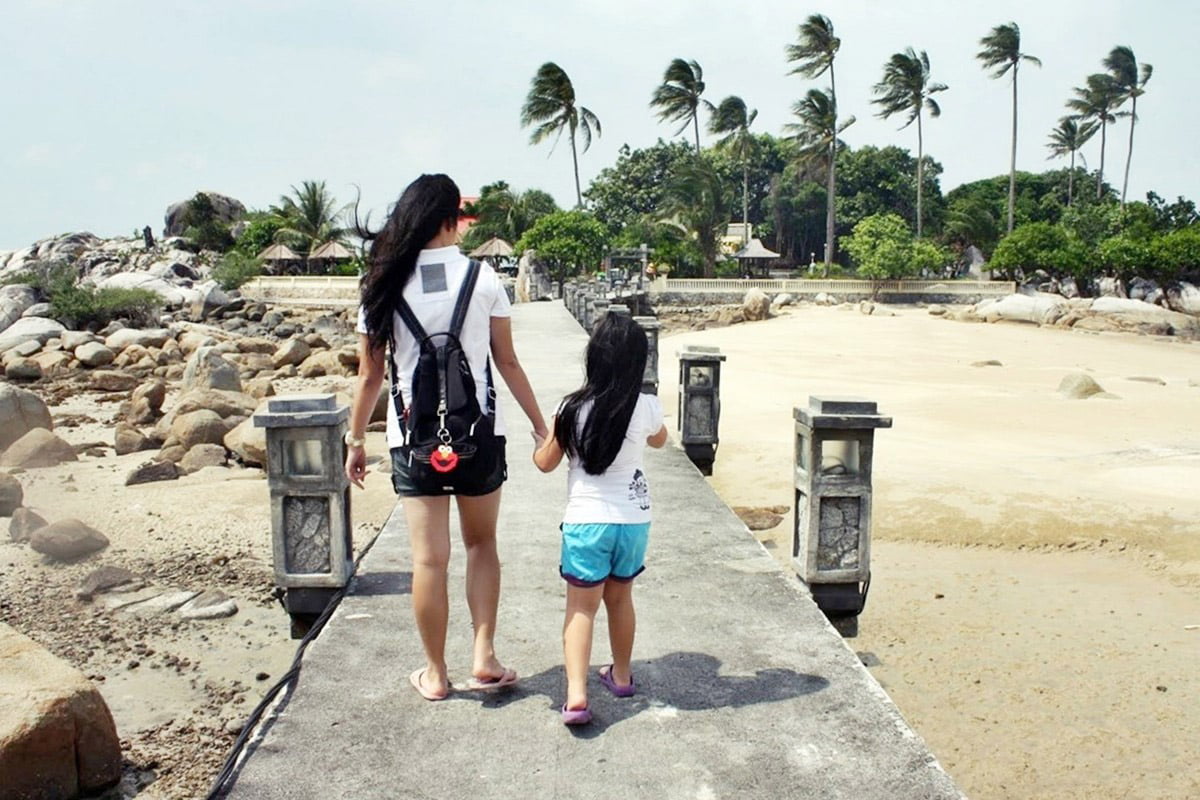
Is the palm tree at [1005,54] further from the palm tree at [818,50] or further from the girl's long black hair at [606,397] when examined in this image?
the girl's long black hair at [606,397]

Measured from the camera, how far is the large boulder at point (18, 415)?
43.2 feet

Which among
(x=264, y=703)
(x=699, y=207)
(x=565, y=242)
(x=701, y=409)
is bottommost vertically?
(x=264, y=703)

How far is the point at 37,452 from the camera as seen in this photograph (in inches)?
482

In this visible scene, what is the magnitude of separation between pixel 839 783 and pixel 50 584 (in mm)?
6612

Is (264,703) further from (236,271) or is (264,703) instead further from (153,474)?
(236,271)

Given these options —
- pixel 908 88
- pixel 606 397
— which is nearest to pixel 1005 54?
pixel 908 88

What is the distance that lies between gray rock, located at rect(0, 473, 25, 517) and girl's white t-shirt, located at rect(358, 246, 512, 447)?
7604 millimetres

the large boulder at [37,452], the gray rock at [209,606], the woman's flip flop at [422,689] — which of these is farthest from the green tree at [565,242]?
the woman's flip flop at [422,689]

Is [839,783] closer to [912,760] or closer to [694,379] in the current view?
[912,760]

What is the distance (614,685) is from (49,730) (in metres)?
2.27

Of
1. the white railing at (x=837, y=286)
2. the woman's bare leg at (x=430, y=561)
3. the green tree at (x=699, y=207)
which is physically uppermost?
the green tree at (x=699, y=207)

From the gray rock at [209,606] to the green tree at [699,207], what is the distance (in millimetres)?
38481

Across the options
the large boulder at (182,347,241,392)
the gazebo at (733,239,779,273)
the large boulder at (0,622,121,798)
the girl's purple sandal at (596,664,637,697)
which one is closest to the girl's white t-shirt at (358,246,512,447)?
the girl's purple sandal at (596,664,637,697)

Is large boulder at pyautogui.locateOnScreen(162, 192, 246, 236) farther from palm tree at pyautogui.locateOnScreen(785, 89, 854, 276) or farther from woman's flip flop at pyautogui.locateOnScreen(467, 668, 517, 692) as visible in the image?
woman's flip flop at pyautogui.locateOnScreen(467, 668, 517, 692)
